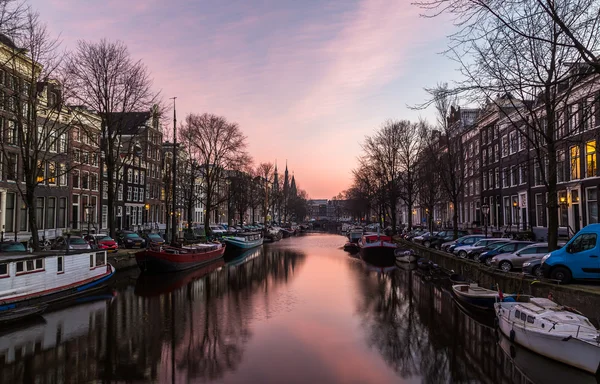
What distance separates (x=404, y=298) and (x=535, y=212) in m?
28.5

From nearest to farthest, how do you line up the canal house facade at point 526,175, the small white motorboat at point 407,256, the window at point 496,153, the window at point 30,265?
the window at point 30,265
the canal house facade at point 526,175
the small white motorboat at point 407,256
the window at point 496,153

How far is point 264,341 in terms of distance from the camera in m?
14.9

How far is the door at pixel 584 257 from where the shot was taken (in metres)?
16.7

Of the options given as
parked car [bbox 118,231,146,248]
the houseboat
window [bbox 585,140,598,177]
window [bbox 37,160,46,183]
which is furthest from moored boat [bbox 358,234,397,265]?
window [bbox 37,160,46,183]

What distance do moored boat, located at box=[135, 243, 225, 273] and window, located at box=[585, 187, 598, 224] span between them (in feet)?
106

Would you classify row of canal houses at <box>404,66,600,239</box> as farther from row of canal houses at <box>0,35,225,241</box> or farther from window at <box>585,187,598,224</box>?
row of canal houses at <box>0,35,225,241</box>

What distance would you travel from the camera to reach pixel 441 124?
4012 cm

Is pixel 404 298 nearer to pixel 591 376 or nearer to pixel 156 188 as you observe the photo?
pixel 591 376

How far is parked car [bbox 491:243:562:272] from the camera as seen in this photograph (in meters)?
23.6

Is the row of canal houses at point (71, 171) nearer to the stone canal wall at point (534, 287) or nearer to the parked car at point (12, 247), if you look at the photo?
the parked car at point (12, 247)

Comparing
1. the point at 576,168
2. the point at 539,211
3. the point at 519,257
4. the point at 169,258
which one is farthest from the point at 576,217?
the point at 169,258

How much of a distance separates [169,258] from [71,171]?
22851mm

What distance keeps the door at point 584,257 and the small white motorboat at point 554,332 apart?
12.4 feet

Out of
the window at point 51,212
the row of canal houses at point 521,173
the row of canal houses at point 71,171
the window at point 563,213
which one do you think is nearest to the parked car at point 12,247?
the row of canal houses at point 71,171
